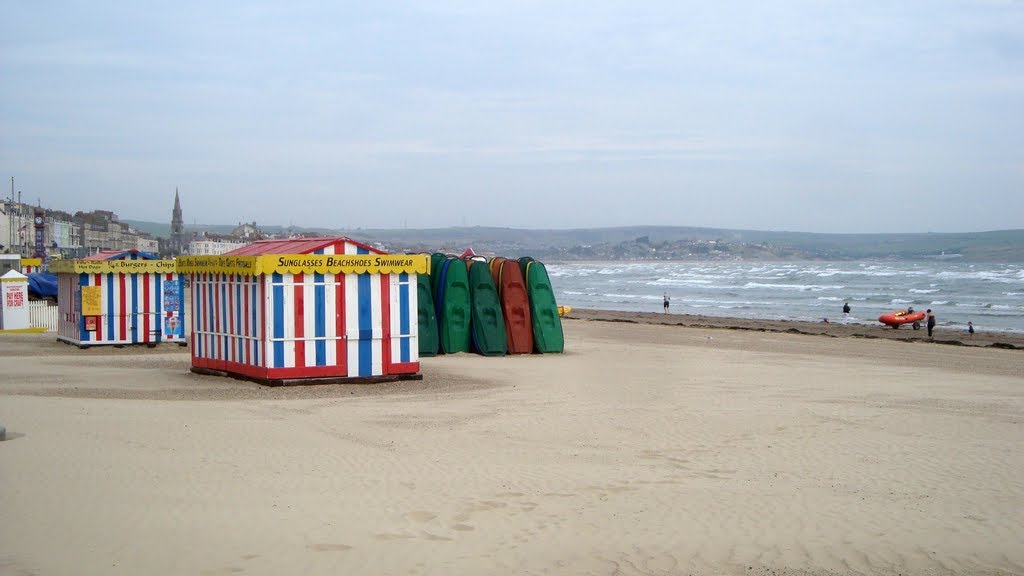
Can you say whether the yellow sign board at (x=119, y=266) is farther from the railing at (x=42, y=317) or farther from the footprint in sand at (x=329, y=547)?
the footprint in sand at (x=329, y=547)

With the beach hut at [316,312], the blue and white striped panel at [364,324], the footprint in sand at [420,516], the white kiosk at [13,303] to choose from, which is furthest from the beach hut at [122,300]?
the footprint in sand at [420,516]

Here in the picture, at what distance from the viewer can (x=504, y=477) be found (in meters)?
8.02

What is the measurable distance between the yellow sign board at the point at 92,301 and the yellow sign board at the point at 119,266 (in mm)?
350

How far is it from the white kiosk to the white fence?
35.5 inches

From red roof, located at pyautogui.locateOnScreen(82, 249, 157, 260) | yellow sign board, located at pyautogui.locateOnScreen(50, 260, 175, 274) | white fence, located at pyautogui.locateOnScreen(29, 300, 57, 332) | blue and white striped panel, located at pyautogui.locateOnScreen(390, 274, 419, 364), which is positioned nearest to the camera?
blue and white striped panel, located at pyautogui.locateOnScreen(390, 274, 419, 364)

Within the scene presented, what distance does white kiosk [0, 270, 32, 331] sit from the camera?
982 inches

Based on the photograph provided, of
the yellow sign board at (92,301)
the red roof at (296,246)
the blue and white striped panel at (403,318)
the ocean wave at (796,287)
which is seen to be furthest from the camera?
the ocean wave at (796,287)

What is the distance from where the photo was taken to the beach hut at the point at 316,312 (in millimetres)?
13367

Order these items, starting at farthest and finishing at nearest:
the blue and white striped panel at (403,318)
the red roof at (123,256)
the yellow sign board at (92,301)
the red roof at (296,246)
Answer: the red roof at (123,256)
the yellow sign board at (92,301)
the blue and white striped panel at (403,318)
the red roof at (296,246)

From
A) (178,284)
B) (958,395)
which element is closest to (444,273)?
(178,284)

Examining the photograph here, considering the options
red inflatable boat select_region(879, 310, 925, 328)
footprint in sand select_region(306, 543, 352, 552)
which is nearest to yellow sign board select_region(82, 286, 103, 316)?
footprint in sand select_region(306, 543, 352, 552)

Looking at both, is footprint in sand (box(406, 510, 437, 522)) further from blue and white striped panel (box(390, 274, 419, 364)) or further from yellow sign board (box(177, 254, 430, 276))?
blue and white striped panel (box(390, 274, 419, 364))

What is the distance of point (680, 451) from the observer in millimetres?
9305

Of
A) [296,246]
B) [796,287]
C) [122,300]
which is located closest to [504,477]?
[296,246]
